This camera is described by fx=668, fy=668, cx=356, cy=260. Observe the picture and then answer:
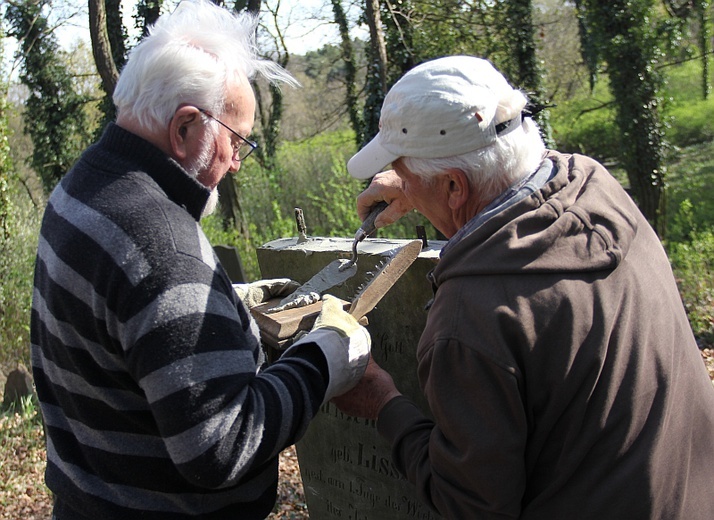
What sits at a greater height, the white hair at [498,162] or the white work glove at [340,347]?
the white hair at [498,162]

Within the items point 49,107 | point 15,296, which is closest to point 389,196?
point 15,296

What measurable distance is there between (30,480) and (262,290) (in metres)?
3.52

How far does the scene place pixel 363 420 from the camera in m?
2.86

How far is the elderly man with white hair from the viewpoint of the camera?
1437 millimetres

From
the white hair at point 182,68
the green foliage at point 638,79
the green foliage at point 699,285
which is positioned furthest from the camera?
the green foliage at point 638,79

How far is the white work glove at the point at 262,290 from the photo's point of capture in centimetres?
239

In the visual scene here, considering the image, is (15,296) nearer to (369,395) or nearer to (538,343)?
(369,395)

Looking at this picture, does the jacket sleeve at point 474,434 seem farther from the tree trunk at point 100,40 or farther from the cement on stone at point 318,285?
the tree trunk at point 100,40

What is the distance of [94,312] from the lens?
1.47m

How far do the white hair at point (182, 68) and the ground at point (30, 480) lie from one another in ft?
11.1

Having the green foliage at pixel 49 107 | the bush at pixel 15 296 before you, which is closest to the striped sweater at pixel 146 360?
the bush at pixel 15 296

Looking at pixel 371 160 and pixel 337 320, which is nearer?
pixel 371 160

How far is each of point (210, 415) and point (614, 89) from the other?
9461 millimetres

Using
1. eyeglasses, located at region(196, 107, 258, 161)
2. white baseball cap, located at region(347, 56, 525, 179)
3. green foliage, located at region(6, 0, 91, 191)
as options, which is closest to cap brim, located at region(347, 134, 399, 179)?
white baseball cap, located at region(347, 56, 525, 179)
